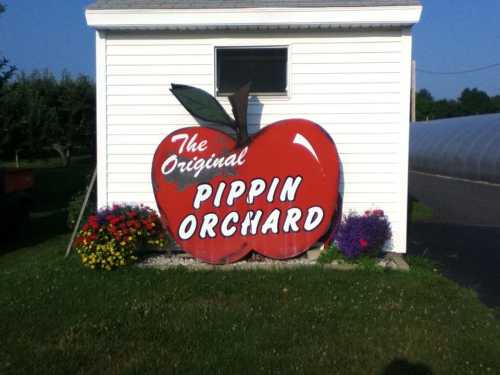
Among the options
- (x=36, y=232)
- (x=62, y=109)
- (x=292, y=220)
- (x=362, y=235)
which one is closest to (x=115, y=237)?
(x=292, y=220)

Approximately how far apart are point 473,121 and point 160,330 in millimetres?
24428

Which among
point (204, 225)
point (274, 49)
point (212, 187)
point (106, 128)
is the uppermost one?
point (274, 49)

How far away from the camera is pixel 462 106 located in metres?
78.0

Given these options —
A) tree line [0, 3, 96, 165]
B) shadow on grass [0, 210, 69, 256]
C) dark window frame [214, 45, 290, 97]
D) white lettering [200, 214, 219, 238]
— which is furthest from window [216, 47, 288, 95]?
tree line [0, 3, 96, 165]

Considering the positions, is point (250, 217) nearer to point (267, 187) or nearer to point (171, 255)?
point (267, 187)

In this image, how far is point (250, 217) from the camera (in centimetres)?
795

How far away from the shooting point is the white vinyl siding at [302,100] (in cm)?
823

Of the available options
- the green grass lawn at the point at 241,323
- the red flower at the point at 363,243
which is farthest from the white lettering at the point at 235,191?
the red flower at the point at 363,243

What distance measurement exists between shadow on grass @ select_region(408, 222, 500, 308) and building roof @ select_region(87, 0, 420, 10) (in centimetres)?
360

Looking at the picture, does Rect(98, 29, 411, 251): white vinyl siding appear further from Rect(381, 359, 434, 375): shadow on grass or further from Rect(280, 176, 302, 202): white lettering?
Rect(381, 359, 434, 375): shadow on grass

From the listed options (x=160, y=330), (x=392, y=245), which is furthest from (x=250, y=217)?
(x=160, y=330)

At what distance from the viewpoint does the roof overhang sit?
794 centimetres

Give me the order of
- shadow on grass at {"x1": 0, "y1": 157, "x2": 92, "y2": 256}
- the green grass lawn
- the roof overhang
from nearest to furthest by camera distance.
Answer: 1. the green grass lawn
2. the roof overhang
3. shadow on grass at {"x1": 0, "y1": 157, "x2": 92, "y2": 256}

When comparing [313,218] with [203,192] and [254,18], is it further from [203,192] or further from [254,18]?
[254,18]
